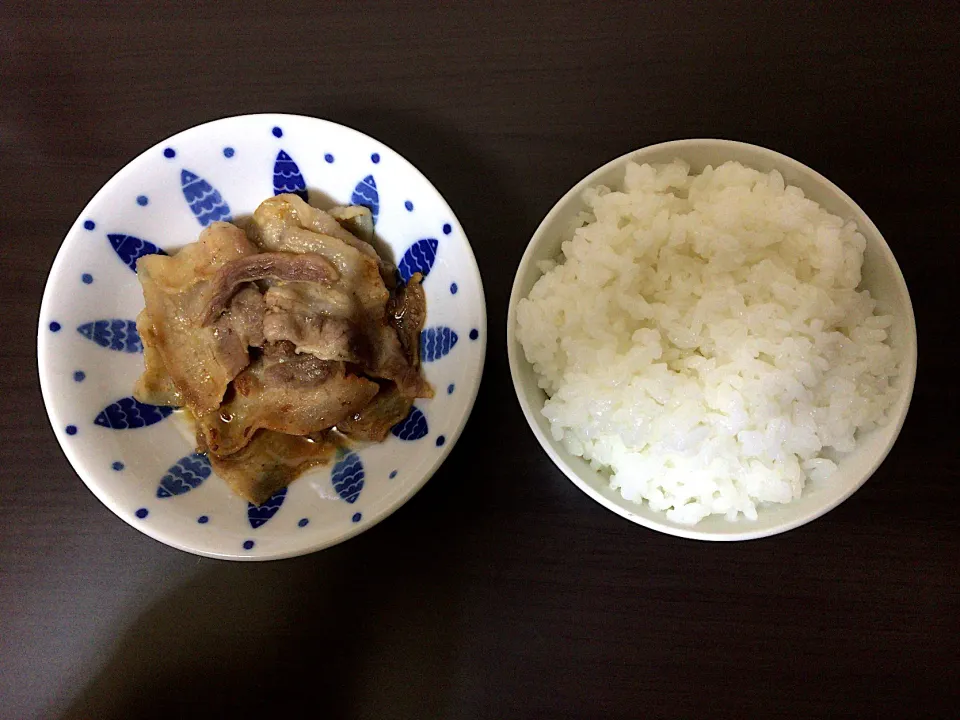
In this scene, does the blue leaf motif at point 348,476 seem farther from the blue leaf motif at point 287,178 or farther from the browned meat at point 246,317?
the blue leaf motif at point 287,178

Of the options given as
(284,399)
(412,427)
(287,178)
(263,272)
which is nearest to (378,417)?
(412,427)

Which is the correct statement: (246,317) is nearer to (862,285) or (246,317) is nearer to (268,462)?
(268,462)

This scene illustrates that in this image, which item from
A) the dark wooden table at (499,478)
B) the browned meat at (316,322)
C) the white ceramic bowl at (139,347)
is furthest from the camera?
the dark wooden table at (499,478)

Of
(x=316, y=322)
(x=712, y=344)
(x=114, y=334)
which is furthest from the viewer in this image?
(x=114, y=334)

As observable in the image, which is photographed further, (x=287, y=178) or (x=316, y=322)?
(x=287, y=178)

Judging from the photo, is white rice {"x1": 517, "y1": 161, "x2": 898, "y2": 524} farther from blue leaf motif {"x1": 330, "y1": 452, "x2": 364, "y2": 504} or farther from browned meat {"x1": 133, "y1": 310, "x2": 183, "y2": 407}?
browned meat {"x1": 133, "y1": 310, "x2": 183, "y2": 407}

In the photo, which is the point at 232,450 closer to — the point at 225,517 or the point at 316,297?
the point at 225,517

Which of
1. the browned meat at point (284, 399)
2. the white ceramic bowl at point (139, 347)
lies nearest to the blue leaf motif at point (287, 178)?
the white ceramic bowl at point (139, 347)
